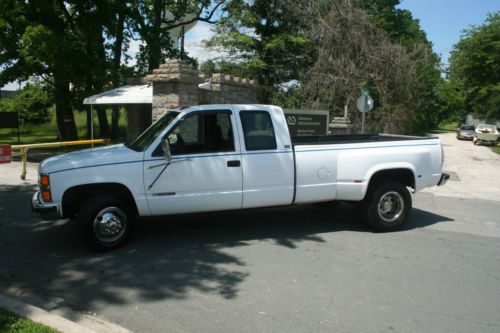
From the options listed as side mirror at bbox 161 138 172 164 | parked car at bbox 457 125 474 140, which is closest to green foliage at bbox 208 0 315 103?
side mirror at bbox 161 138 172 164

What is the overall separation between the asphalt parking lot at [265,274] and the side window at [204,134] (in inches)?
53.5

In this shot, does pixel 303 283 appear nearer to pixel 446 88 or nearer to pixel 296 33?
pixel 296 33

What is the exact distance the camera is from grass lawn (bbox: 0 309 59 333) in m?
3.67

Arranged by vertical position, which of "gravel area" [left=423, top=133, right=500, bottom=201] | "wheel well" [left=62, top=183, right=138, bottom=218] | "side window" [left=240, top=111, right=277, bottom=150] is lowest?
"gravel area" [left=423, top=133, right=500, bottom=201]

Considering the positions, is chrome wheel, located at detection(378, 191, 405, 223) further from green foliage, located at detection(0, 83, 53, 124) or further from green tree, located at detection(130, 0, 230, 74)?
green foliage, located at detection(0, 83, 53, 124)

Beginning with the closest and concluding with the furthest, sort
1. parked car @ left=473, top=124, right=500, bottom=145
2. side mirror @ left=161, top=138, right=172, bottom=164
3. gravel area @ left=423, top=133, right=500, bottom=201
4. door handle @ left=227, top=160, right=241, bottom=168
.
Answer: side mirror @ left=161, top=138, right=172, bottom=164 < door handle @ left=227, top=160, right=241, bottom=168 < gravel area @ left=423, top=133, right=500, bottom=201 < parked car @ left=473, top=124, right=500, bottom=145

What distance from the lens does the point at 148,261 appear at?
5.69 meters

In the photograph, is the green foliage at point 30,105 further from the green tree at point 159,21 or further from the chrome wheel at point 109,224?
the chrome wheel at point 109,224

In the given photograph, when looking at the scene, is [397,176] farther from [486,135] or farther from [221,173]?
[486,135]

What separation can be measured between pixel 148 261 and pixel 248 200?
5.30ft

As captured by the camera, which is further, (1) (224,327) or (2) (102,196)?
(2) (102,196)

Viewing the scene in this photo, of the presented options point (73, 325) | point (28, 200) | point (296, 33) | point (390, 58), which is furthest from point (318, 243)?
point (296, 33)

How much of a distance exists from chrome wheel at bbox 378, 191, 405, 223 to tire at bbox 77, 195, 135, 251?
3.80 meters

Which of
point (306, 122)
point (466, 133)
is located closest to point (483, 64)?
point (466, 133)
